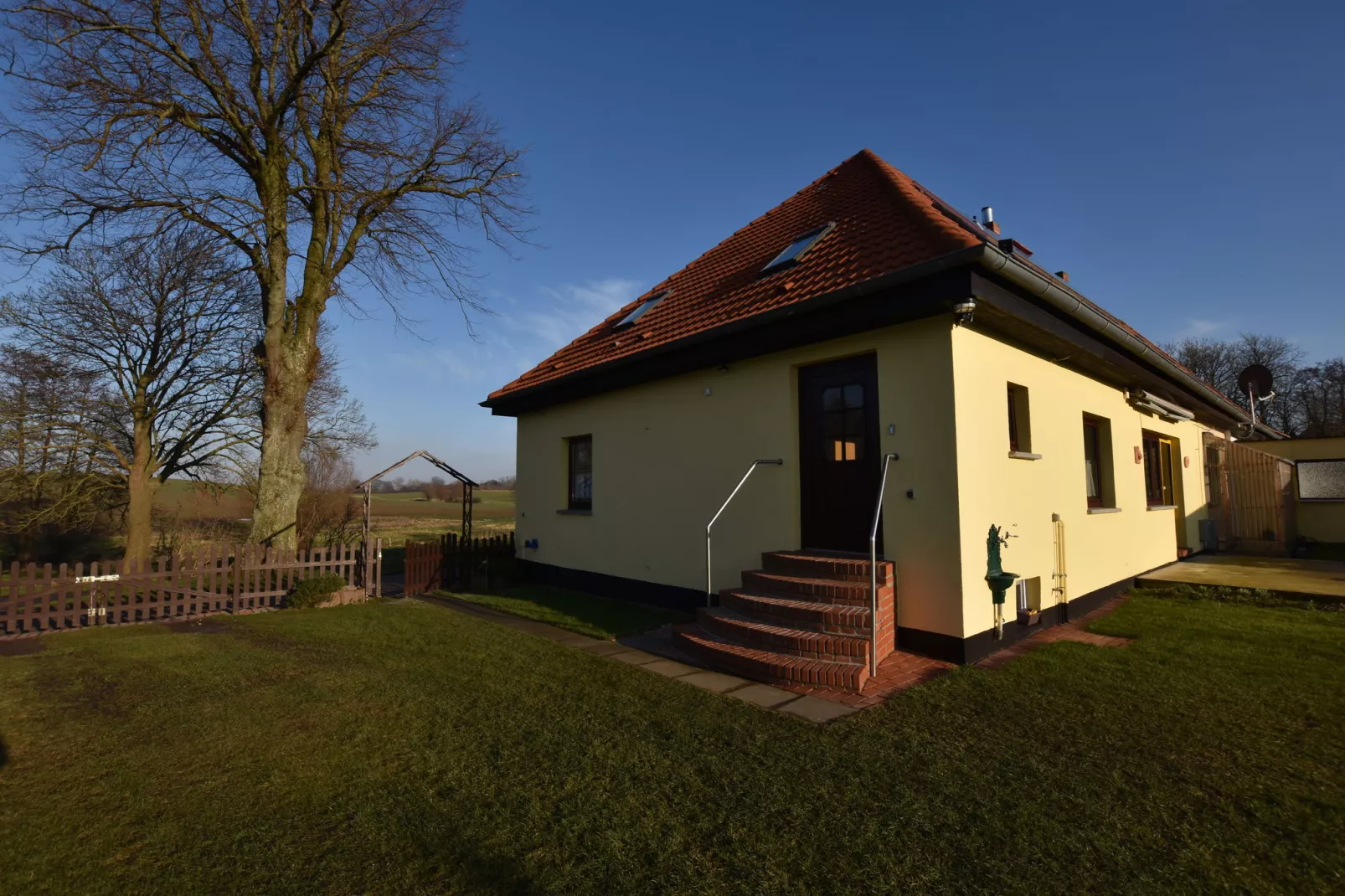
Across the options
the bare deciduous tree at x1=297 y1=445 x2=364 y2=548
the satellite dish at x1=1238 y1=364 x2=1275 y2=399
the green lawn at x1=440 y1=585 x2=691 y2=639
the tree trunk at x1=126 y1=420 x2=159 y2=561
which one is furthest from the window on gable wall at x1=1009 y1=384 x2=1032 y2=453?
the tree trunk at x1=126 y1=420 x2=159 y2=561

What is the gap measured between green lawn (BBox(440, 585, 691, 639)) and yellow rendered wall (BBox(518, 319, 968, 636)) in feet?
1.59

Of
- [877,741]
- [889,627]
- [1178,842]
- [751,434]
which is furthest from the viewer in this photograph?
[751,434]

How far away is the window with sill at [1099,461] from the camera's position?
8.59 m

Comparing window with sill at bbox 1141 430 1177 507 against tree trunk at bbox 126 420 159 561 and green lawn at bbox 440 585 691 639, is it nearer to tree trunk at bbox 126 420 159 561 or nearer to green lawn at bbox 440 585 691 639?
green lawn at bbox 440 585 691 639

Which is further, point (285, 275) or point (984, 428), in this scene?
point (285, 275)

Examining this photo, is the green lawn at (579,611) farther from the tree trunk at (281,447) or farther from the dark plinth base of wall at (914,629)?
the tree trunk at (281,447)

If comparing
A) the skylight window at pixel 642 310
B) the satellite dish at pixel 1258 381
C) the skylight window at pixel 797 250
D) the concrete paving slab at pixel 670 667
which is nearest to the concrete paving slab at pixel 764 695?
the concrete paving slab at pixel 670 667

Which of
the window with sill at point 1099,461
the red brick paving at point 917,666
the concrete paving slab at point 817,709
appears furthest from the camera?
the window with sill at point 1099,461

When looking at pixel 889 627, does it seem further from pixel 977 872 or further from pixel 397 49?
pixel 397 49

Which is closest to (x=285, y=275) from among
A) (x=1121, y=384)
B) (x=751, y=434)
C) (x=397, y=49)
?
(x=397, y=49)

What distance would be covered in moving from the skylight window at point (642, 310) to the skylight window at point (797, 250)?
2665 millimetres

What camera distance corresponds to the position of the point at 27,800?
3023 mm

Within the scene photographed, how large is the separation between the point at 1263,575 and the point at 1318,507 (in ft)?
27.4

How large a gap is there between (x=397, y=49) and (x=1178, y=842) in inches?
561
